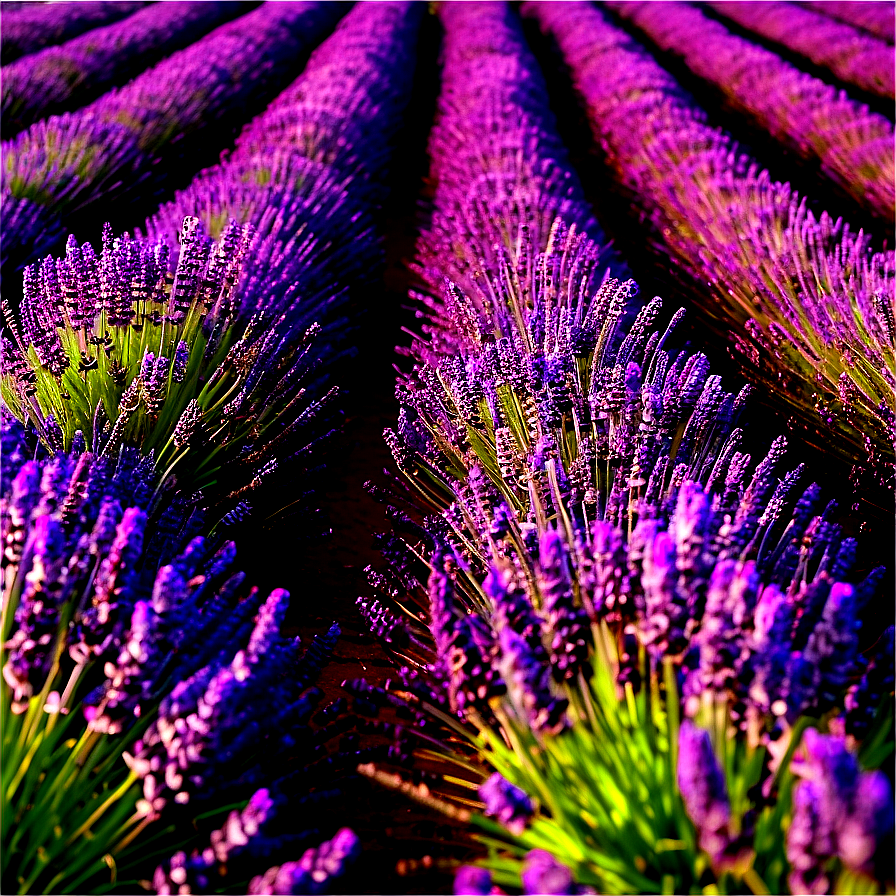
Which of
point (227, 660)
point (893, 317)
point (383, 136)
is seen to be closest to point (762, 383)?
point (893, 317)

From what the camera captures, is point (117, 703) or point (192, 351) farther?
point (192, 351)

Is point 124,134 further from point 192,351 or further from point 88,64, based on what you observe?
point 88,64

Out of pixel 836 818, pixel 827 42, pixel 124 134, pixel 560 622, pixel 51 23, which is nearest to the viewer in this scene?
pixel 836 818

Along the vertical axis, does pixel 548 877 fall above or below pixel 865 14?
below

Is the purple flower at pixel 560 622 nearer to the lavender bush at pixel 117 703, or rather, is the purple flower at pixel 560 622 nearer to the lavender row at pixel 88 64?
the lavender bush at pixel 117 703

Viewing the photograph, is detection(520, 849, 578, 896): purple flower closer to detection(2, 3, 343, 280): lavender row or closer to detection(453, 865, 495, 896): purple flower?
detection(453, 865, 495, 896): purple flower

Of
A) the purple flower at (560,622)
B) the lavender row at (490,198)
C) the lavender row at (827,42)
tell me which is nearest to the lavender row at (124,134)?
the lavender row at (490,198)

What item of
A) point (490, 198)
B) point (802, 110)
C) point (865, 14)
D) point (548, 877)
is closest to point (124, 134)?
point (490, 198)
